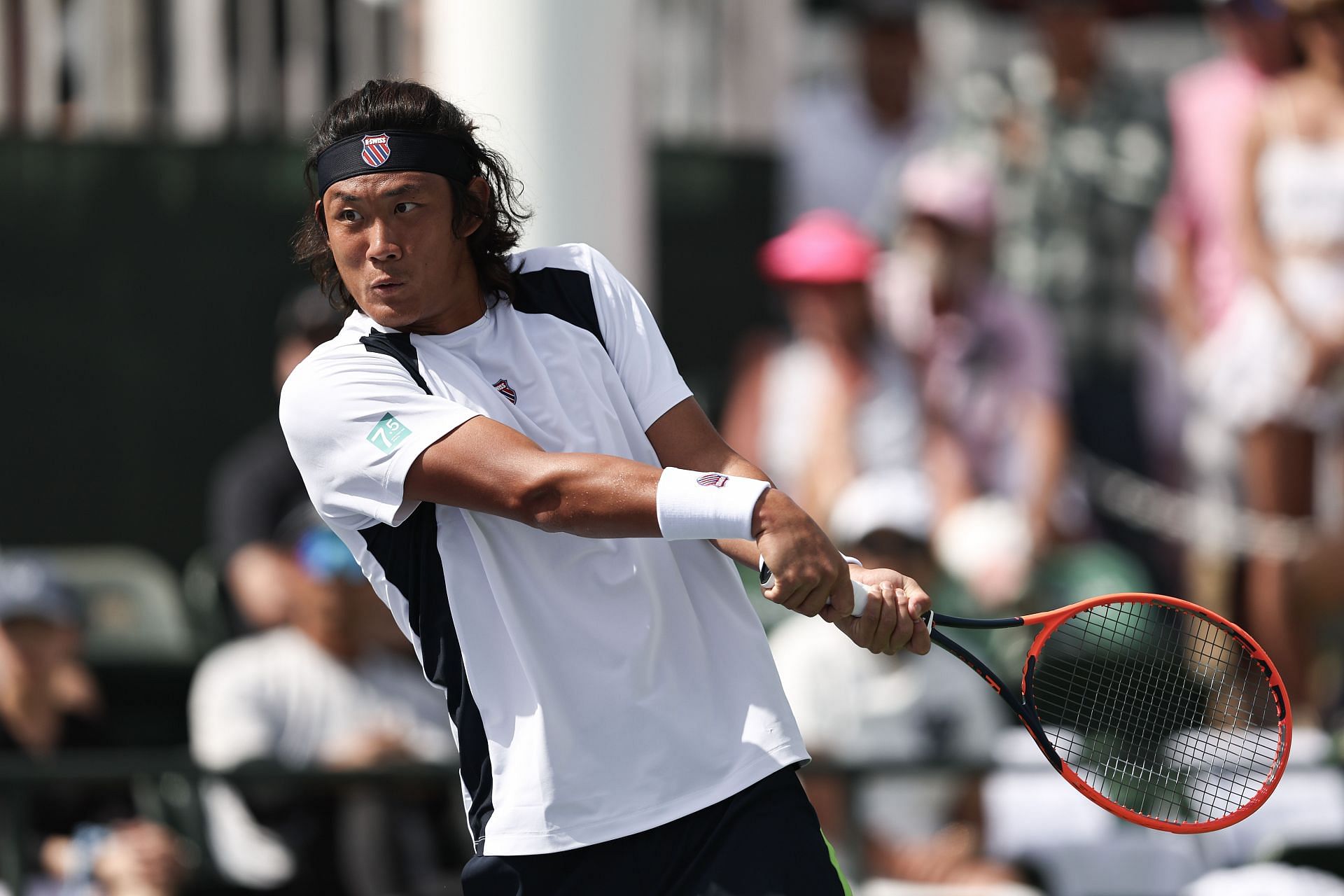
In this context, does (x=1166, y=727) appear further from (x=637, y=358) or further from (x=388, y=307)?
(x=388, y=307)

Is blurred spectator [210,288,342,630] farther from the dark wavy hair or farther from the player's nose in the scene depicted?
the player's nose

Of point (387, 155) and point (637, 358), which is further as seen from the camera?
point (637, 358)

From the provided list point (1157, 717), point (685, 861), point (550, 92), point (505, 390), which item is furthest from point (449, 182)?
point (550, 92)

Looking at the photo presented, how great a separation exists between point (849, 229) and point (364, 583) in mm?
2125

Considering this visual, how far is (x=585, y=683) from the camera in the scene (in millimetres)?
2982

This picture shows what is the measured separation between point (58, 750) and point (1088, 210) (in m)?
4.01

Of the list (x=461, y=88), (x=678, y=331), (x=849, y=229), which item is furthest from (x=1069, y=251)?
(x=461, y=88)

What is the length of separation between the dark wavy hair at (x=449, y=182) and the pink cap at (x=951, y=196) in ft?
10.8

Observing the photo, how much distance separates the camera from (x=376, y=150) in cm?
291

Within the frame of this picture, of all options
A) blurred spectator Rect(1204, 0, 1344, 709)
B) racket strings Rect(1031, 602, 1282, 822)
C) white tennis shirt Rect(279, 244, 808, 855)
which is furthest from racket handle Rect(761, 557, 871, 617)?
blurred spectator Rect(1204, 0, 1344, 709)

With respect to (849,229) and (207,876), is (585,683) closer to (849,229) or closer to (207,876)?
(207,876)

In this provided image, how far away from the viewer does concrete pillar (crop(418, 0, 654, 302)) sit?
4809 mm

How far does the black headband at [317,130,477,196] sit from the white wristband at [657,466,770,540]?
63 cm

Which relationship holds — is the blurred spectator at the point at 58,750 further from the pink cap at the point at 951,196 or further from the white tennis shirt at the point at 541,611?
the pink cap at the point at 951,196
